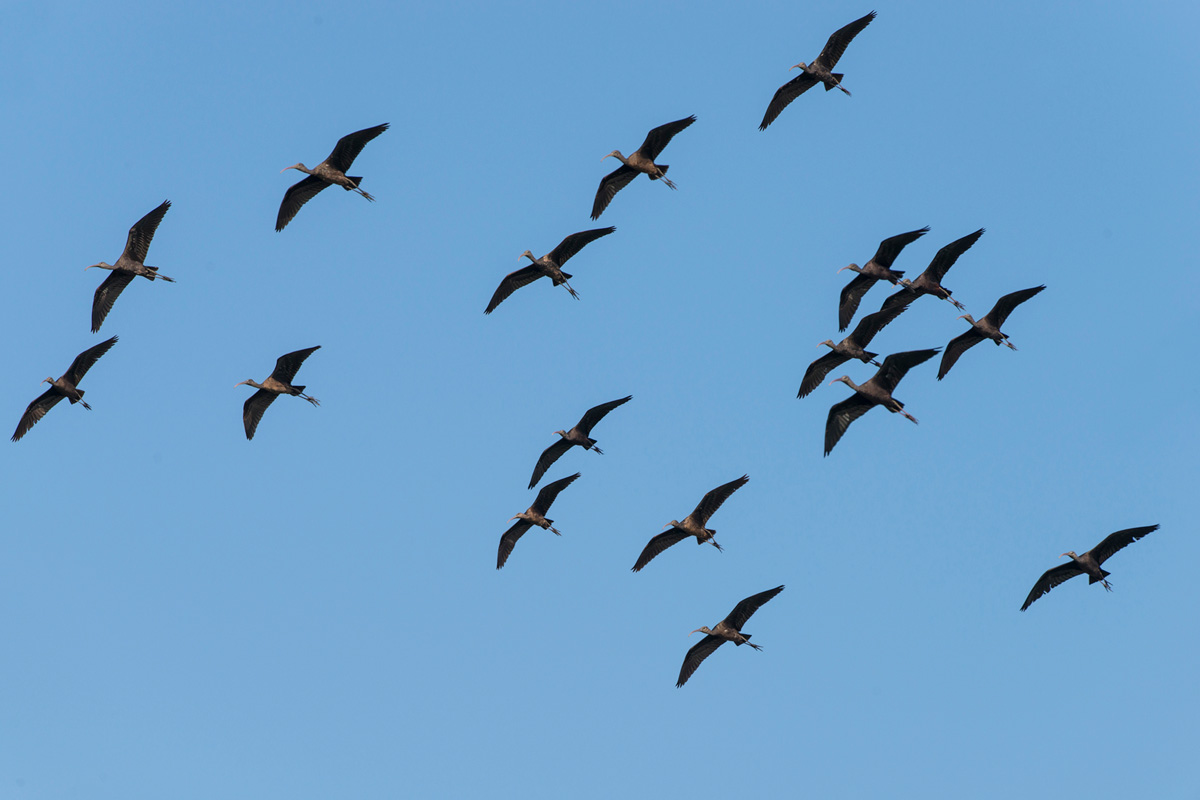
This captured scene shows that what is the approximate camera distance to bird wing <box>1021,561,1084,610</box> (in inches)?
1469

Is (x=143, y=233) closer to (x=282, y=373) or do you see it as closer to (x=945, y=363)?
(x=282, y=373)

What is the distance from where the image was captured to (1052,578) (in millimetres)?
37719

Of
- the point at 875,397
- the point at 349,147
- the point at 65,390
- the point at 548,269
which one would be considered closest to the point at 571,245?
the point at 548,269

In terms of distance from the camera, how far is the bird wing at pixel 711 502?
120 ft

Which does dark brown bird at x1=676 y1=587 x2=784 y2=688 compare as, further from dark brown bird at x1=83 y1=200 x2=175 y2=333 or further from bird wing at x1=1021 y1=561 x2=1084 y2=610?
dark brown bird at x1=83 y1=200 x2=175 y2=333

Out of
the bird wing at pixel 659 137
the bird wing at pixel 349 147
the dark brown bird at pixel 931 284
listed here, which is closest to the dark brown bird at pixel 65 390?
the bird wing at pixel 349 147

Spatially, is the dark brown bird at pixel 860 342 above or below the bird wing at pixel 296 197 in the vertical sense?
below

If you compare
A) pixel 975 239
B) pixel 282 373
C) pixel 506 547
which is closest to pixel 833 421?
pixel 975 239

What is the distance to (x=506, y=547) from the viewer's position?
1705 inches

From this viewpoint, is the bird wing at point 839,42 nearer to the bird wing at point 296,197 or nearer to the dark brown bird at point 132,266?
the bird wing at point 296,197

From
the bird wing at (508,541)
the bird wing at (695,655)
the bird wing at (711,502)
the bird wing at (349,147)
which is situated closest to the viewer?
the bird wing at (349,147)

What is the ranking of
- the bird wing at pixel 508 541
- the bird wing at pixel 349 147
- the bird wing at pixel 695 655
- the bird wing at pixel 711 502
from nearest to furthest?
the bird wing at pixel 349 147 → the bird wing at pixel 711 502 → the bird wing at pixel 695 655 → the bird wing at pixel 508 541

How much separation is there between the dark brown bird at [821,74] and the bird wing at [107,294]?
16467 mm

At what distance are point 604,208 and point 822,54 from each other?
21.2 ft
